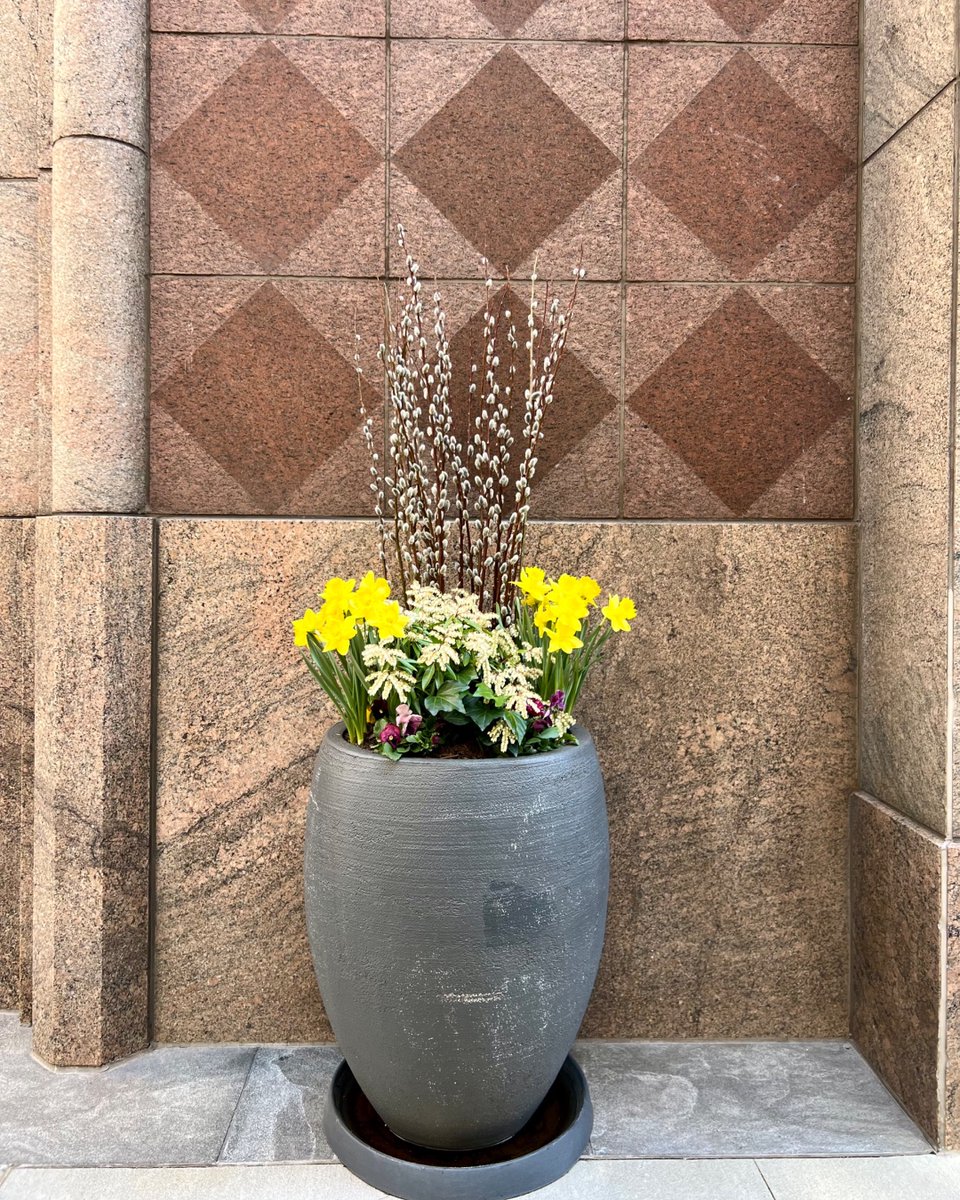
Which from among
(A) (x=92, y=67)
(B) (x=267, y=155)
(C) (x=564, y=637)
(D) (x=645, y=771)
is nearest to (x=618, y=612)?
(C) (x=564, y=637)

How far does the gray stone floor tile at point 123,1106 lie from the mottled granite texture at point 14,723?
0.32m

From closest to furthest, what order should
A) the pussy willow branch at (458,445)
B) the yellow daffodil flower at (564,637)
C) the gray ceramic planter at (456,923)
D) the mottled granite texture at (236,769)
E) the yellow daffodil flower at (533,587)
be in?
the gray ceramic planter at (456,923) < the yellow daffodil flower at (564,637) < the yellow daffodil flower at (533,587) < the pussy willow branch at (458,445) < the mottled granite texture at (236,769)

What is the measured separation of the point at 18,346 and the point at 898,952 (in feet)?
10.4

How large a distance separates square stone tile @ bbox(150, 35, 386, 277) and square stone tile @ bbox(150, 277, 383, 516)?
0.10 meters

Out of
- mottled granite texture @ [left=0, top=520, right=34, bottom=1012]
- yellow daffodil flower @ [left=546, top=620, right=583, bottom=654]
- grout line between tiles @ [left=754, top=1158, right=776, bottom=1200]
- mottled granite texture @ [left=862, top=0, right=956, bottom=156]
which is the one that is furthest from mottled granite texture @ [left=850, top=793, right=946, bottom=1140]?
mottled granite texture @ [left=0, top=520, right=34, bottom=1012]

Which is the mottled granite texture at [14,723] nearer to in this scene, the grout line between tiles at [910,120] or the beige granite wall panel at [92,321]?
the beige granite wall panel at [92,321]

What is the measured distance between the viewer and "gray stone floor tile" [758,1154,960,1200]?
1994 mm

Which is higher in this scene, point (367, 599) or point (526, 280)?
point (526, 280)

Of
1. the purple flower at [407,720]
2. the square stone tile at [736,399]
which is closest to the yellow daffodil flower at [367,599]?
the purple flower at [407,720]

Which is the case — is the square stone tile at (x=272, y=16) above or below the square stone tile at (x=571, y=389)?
above

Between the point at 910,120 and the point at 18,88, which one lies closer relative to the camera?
the point at 910,120

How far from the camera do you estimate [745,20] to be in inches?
105

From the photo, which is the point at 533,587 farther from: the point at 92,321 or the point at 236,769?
the point at 92,321

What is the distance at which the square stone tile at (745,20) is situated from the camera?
8.70 feet
